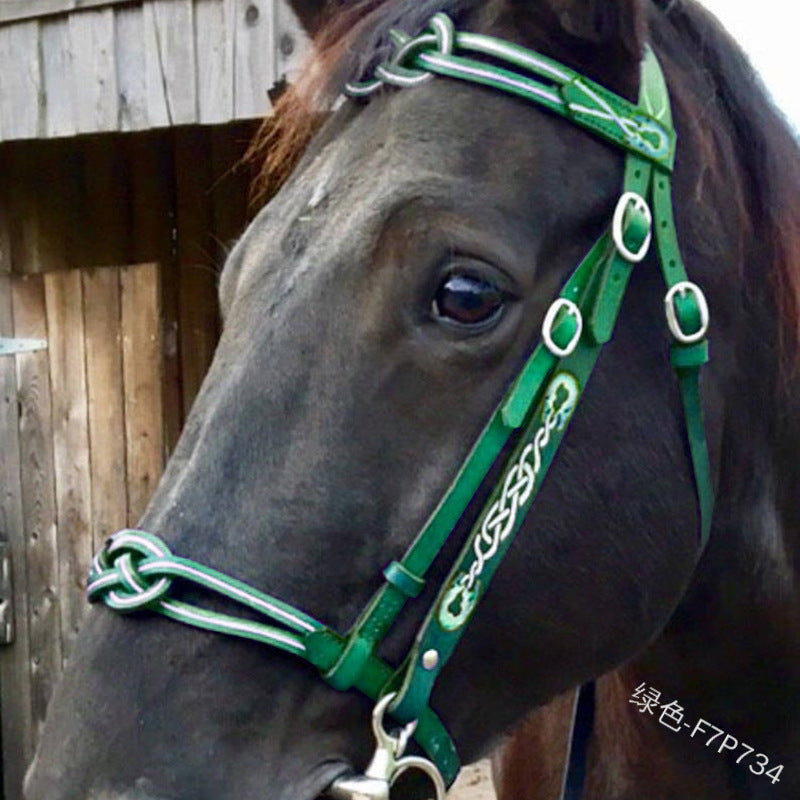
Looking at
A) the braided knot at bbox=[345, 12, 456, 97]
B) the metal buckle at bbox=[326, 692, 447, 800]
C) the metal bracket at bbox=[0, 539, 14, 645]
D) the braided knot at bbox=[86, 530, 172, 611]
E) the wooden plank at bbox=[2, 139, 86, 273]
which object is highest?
the braided knot at bbox=[345, 12, 456, 97]

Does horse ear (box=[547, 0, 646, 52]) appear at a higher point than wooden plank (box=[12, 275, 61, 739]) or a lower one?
higher

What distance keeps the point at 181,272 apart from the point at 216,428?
3.10 meters

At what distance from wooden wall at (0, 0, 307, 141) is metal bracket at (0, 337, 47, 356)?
0.93 m

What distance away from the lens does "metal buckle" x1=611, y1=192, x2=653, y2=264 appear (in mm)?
1380

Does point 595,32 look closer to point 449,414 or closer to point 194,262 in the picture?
point 449,414

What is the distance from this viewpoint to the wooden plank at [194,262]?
420 cm

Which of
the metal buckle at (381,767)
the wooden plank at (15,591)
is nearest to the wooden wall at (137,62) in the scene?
the wooden plank at (15,591)

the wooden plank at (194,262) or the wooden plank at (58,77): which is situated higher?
the wooden plank at (58,77)

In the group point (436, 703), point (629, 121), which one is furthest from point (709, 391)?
point (436, 703)

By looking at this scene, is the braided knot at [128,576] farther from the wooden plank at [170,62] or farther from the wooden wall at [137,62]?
the wooden plank at [170,62]

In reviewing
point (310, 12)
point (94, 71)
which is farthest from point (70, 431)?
point (310, 12)

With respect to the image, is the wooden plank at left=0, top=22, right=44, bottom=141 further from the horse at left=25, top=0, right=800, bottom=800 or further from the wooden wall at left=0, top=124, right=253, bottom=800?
the horse at left=25, top=0, right=800, bottom=800

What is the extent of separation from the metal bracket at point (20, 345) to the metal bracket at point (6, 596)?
792mm

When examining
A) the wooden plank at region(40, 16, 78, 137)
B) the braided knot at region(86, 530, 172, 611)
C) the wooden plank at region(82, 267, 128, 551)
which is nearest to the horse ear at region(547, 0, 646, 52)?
the braided knot at region(86, 530, 172, 611)
